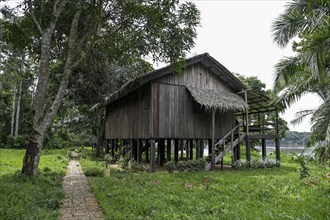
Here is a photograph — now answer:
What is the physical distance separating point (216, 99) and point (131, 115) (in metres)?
5.12

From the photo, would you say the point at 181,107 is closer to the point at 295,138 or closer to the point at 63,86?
the point at 63,86

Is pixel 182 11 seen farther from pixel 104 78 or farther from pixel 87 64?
pixel 104 78

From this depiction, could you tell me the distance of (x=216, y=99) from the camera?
14688 mm

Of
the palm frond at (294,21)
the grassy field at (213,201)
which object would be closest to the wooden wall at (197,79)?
the palm frond at (294,21)

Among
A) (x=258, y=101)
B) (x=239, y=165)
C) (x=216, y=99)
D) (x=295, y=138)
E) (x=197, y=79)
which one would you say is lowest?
(x=239, y=165)

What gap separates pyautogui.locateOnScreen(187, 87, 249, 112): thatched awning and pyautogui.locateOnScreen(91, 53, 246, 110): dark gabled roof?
0.94 meters

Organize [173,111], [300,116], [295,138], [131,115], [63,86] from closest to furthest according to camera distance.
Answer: [63,86] < [173,111] < [131,115] < [300,116] < [295,138]

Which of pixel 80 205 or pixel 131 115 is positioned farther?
pixel 131 115

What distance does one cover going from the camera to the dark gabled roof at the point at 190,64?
13698 millimetres

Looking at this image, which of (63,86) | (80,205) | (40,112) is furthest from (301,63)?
(40,112)

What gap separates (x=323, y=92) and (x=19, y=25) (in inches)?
590

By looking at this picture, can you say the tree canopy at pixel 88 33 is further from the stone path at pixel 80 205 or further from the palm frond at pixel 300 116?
the palm frond at pixel 300 116

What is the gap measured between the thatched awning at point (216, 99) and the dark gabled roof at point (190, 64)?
3.08ft

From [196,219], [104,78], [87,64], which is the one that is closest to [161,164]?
[104,78]
